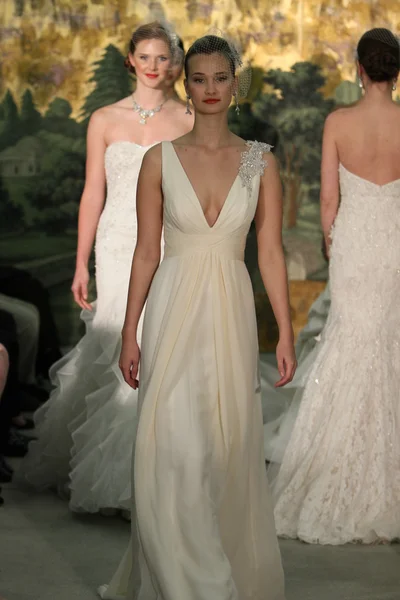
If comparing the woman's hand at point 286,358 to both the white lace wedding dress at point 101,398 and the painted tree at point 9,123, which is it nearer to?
the white lace wedding dress at point 101,398

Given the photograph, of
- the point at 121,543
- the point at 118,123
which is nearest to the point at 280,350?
the point at 121,543

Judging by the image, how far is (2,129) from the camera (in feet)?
31.0

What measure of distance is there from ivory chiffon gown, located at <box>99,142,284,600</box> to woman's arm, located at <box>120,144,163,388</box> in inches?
1.2

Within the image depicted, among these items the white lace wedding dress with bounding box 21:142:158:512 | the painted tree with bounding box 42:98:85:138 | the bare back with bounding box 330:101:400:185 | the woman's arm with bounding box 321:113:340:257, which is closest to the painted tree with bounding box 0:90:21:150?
the painted tree with bounding box 42:98:85:138

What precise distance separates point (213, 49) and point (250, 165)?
0.40 metres

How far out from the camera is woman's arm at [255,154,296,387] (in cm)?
433

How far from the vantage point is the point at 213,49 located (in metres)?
4.21

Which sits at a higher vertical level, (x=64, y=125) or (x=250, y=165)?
(x=250, y=165)

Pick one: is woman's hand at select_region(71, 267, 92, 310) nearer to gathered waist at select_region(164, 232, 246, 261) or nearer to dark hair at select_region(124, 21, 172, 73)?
dark hair at select_region(124, 21, 172, 73)

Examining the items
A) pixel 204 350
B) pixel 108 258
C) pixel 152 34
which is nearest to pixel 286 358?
pixel 204 350

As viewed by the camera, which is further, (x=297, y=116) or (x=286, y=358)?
(x=297, y=116)

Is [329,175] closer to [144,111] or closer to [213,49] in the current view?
[144,111]

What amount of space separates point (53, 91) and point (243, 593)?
5922 millimetres

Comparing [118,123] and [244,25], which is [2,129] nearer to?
[244,25]
